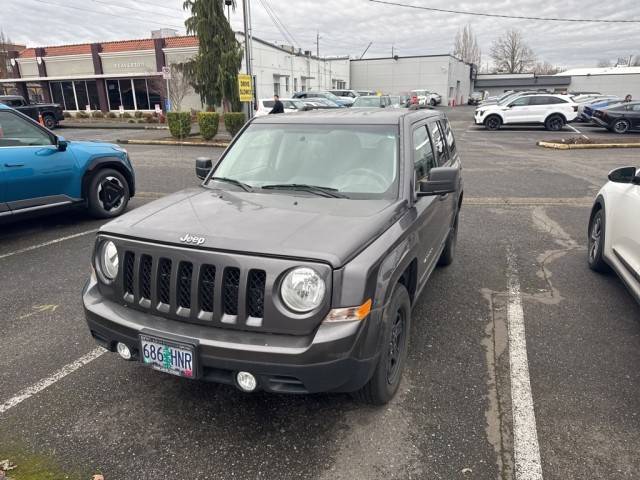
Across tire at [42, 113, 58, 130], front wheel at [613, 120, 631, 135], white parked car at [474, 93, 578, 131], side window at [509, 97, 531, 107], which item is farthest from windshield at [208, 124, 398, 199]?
tire at [42, 113, 58, 130]

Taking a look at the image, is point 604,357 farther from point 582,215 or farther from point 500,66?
point 500,66

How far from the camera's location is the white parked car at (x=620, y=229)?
3976 mm

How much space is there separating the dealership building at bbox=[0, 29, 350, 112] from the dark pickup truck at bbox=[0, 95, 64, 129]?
21.5ft

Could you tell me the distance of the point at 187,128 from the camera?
19.9 meters

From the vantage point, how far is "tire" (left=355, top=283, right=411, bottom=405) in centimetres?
267

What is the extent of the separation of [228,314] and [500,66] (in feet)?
315

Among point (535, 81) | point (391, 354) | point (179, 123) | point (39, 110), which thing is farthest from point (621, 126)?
point (535, 81)

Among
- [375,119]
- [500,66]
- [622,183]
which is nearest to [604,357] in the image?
[622,183]

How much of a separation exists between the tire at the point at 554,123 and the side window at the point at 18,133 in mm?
22645

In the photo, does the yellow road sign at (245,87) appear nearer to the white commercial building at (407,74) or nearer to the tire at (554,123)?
the tire at (554,123)

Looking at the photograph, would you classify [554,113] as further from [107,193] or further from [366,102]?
[107,193]

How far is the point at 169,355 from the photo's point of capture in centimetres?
249

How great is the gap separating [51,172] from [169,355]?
5065mm

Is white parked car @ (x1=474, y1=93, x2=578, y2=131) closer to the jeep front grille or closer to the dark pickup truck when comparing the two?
the dark pickup truck
